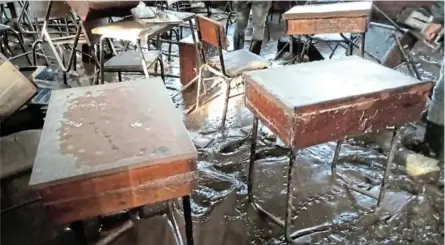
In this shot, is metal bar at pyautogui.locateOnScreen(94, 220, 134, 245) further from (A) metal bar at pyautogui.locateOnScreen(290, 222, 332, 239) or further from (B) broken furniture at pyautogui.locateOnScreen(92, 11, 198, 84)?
(B) broken furniture at pyautogui.locateOnScreen(92, 11, 198, 84)

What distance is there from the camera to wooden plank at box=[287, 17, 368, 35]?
233cm

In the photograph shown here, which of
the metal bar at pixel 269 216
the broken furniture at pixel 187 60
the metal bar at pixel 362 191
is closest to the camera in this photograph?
the metal bar at pixel 269 216

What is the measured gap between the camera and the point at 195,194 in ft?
6.28

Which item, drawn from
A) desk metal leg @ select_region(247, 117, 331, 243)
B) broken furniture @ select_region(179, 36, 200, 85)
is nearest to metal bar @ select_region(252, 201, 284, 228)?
desk metal leg @ select_region(247, 117, 331, 243)

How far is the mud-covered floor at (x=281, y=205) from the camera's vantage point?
1640 millimetres

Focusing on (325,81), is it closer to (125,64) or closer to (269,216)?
(269,216)

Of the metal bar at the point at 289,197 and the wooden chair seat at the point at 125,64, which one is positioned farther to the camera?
the wooden chair seat at the point at 125,64

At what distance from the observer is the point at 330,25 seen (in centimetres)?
238

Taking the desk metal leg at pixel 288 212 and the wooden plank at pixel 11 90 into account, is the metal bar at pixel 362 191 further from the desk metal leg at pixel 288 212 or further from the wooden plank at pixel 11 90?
the wooden plank at pixel 11 90

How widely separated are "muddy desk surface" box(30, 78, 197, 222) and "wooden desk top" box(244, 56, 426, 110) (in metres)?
0.39

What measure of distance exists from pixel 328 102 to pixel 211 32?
1249 mm

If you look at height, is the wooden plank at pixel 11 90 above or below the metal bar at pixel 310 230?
above

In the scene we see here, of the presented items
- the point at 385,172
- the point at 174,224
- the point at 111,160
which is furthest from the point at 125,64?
→ the point at 385,172

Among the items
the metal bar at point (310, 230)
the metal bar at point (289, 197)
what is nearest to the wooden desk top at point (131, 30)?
the metal bar at point (289, 197)
